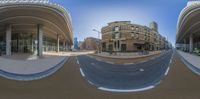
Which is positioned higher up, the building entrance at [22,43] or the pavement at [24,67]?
the building entrance at [22,43]

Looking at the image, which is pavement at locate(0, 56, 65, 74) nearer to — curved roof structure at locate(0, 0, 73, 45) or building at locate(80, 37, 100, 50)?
curved roof structure at locate(0, 0, 73, 45)

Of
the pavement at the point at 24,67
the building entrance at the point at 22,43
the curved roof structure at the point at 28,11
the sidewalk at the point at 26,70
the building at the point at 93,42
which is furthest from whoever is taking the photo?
the building entrance at the point at 22,43

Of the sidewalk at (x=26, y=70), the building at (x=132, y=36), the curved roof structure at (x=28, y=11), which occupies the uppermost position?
the curved roof structure at (x=28, y=11)

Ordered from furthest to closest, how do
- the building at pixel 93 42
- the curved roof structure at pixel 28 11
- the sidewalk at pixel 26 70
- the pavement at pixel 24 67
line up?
the building at pixel 93 42
the curved roof structure at pixel 28 11
the pavement at pixel 24 67
the sidewalk at pixel 26 70

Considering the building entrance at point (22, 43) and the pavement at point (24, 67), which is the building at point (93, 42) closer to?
the pavement at point (24, 67)

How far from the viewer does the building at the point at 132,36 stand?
32.2ft

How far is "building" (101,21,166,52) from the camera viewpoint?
983cm

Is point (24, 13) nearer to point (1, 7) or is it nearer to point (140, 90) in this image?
point (1, 7)

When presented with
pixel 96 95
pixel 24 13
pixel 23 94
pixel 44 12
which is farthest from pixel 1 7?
pixel 96 95

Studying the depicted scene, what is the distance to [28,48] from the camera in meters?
37.9

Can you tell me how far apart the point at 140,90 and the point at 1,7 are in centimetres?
1939

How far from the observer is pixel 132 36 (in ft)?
36.4

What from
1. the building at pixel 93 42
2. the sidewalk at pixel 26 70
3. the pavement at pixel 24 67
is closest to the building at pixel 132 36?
the sidewalk at pixel 26 70

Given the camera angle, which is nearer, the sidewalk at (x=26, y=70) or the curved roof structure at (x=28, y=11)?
the sidewalk at (x=26, y=70)
